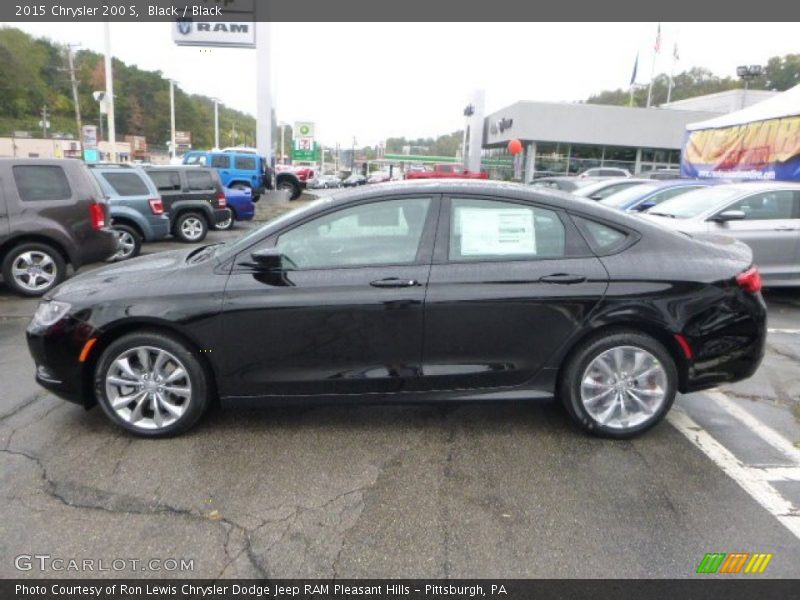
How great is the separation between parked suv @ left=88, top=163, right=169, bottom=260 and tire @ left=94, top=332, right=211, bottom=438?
736cm

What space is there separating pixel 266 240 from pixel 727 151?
16.3 metres

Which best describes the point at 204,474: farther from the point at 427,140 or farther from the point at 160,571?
the point at 427,140

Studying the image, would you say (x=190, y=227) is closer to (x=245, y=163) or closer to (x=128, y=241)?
(x=128, y=241)

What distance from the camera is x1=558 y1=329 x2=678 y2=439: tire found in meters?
3.63

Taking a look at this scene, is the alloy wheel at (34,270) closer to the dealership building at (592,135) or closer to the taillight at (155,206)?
the taillight at (155,206)

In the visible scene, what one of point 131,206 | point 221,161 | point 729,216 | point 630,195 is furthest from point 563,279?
point 221,161

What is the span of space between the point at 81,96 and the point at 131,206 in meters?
97.6

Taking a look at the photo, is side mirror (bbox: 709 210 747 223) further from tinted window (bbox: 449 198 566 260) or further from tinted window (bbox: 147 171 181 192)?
tinted window (bbox: 147 171 181 192)

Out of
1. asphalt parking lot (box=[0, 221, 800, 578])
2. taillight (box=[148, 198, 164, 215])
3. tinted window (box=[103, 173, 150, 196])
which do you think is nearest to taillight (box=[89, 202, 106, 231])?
taillight (box=[148, 198, 164, 215])

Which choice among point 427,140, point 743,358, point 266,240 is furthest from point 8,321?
point 427,140

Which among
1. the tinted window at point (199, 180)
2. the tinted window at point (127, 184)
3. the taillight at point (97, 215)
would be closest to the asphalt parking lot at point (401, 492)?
the taillight at point (97, 215)

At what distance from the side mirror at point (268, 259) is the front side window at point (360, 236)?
79 mm

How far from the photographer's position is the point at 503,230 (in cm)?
367

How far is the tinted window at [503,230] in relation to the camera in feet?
11.9
